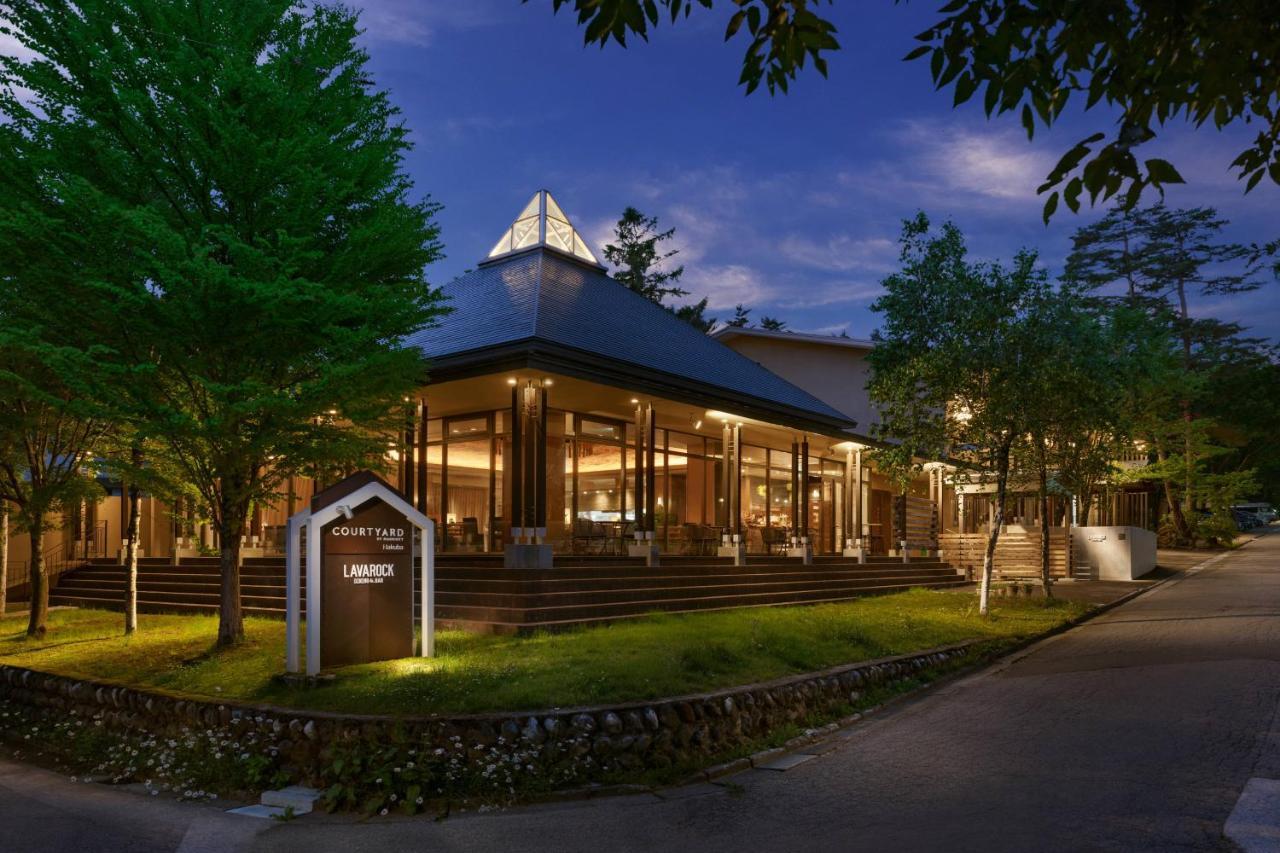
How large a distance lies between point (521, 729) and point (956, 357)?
→ 13.7 metres

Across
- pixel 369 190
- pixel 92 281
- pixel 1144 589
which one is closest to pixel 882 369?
pixel 1144 589

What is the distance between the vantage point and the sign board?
10.2 m

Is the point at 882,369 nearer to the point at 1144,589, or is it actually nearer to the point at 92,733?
the point at 1144,589

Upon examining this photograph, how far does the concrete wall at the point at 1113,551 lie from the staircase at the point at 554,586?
361 inches

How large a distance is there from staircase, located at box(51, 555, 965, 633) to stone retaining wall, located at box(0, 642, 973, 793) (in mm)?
4264

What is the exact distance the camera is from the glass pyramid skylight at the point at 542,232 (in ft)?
78.2

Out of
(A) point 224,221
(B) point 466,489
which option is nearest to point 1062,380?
(B) point 466,489

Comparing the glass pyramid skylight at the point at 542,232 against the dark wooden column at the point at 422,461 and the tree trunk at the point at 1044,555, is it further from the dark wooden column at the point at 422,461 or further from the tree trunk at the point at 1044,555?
the tree trunk at the point at 1044,555

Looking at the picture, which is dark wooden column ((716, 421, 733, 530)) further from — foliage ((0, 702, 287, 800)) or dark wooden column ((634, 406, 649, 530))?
foliage ((0, 702, 287, 800))

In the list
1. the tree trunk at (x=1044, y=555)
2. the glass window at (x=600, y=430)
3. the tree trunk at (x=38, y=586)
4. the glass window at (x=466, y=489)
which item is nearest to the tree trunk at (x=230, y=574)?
the tree trunk at (x=38, y=586)

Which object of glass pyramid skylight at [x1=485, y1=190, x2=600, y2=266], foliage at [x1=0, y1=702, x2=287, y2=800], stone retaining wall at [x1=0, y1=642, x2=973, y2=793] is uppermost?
glass pyramid skylight at [x1=485, y1=190, x2=600, y2=266]

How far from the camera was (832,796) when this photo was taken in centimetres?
773

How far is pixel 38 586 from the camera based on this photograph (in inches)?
618

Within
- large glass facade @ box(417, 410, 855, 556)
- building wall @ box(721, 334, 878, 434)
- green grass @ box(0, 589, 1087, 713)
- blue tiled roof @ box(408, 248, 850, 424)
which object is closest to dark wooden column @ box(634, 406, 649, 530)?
large glass facade @ box(417, 410, 855, 556)
